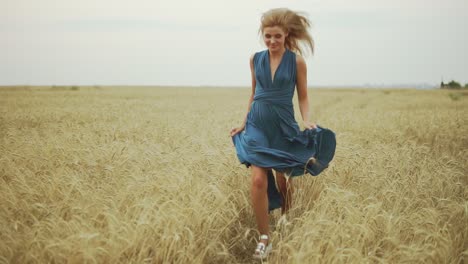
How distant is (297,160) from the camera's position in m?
3.08

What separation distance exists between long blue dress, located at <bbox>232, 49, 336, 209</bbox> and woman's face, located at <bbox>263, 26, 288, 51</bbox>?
13 centimetres

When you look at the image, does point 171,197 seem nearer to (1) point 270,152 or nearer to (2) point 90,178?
(1) point 270,152

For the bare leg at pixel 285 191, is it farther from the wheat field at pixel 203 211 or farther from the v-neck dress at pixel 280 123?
the v-neck dress at pixel 280 123

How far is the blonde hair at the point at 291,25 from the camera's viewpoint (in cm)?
304

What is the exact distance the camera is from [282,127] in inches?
125

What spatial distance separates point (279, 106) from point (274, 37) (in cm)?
55

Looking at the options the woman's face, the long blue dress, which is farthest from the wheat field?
the woman's face

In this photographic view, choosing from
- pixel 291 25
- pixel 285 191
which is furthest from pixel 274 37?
pixel 285 191

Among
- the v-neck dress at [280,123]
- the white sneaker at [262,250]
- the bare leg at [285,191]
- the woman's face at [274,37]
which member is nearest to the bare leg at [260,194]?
the white sneaker at [262,250]

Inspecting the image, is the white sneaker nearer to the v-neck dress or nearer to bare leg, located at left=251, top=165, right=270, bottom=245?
bare leg, located at left=251, top=165, right=270, bottom=245

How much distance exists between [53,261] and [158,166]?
2.08 m

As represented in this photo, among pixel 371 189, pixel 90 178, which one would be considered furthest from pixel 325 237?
pixel 90 178

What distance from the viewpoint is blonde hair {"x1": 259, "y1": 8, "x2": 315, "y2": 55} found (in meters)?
3.04

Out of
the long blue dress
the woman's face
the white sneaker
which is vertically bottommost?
the white sneaker
